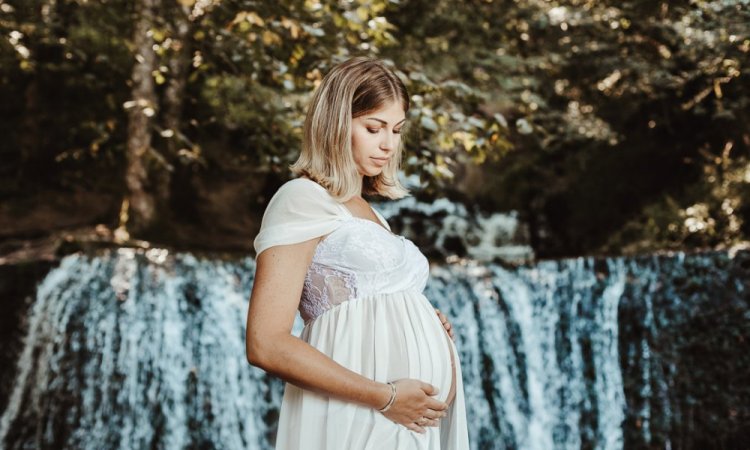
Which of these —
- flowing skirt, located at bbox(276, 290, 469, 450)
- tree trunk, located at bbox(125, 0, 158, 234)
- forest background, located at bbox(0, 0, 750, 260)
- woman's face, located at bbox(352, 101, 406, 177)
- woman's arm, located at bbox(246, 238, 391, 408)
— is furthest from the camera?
forest background, located at bbox(0, 0, 750, 260)

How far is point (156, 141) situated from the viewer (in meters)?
9.26

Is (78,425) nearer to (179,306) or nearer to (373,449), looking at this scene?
(179,306)

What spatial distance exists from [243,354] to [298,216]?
434cm

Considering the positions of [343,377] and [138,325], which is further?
[138,325]

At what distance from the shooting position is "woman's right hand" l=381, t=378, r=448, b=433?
1881 millimetres

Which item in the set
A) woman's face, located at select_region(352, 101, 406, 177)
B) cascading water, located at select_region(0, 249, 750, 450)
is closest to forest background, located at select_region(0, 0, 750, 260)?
cascading water, located at select_region(0, 249, 750, 450)

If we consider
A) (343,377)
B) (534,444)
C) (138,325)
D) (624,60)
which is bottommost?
(343,377)

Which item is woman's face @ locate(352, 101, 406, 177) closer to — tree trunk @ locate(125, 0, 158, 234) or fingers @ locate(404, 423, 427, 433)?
fingers @ locate(404, 423, 427, 433)

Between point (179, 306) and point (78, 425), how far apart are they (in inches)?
41.9

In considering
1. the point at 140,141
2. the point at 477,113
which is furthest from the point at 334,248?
the point at 140,141

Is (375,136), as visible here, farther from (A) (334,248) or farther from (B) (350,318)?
(B) (350,318)

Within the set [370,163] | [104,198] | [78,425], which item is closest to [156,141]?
[104,198]

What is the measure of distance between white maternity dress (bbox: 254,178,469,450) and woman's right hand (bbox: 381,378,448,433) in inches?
0.9

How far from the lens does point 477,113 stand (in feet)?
22.8
